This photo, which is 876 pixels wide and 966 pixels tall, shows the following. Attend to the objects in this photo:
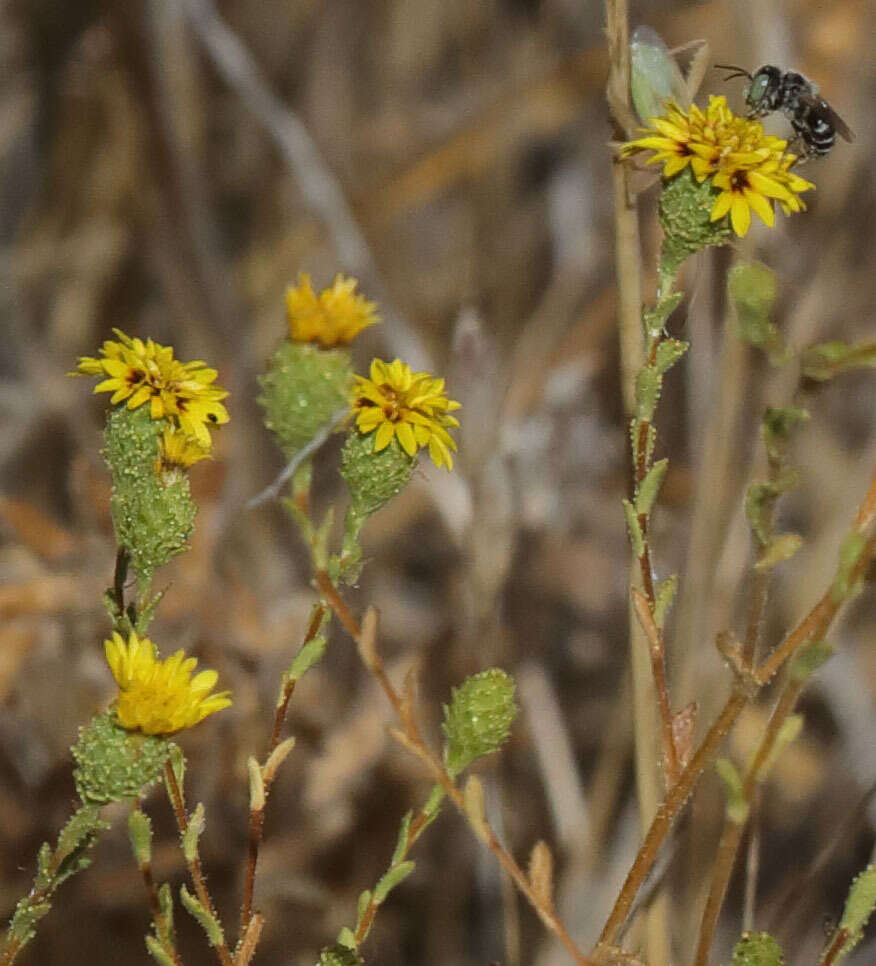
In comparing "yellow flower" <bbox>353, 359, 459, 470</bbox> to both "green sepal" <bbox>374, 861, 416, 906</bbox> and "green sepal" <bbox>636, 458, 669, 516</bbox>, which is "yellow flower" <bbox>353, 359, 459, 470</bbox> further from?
"green sepal" <bbox>374, 861, 416, 906</bbox>

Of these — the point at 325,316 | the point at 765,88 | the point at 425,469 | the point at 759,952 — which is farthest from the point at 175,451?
the point at 425,469

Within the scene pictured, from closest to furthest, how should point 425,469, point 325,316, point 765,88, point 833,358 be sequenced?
1. point 833,358
2. point 325,316
3. point 765,88
4. point 425,469

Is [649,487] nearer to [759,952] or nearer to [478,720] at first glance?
[478,720]

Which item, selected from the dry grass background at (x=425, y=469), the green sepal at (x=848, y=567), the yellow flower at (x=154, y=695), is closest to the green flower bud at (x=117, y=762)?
the yellow flower at (x=154, y=695)

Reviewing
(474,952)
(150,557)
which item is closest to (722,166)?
(150,557)

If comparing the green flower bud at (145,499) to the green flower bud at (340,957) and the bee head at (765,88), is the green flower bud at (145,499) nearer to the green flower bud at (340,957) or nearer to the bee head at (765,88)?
the green flower bud at (340,957)

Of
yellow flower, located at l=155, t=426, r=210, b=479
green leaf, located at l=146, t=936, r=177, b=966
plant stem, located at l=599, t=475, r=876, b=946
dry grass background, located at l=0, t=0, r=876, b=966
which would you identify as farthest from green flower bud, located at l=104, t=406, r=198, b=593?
dry grass background, located at l=0, t=0, r=876, b=966
